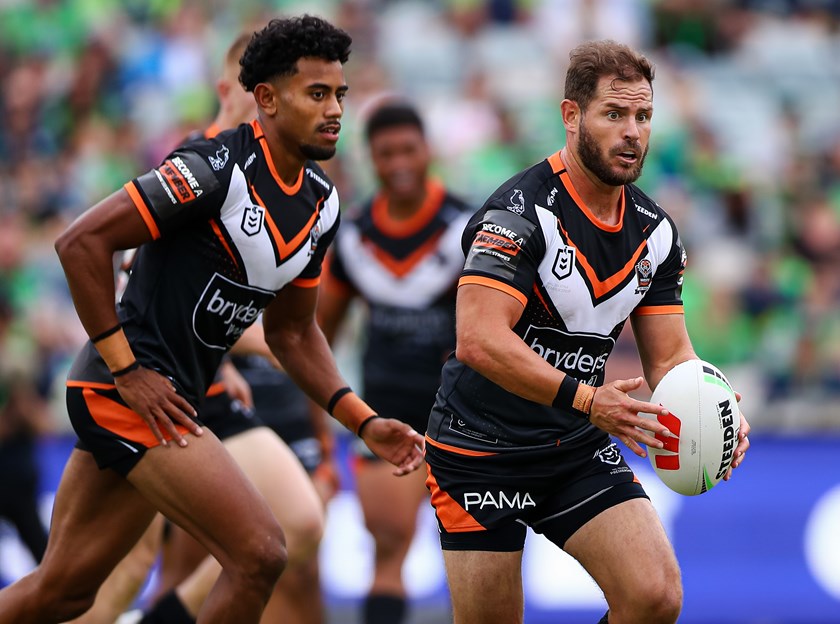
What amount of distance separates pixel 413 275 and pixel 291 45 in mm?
2932

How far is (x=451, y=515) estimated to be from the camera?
5.68m

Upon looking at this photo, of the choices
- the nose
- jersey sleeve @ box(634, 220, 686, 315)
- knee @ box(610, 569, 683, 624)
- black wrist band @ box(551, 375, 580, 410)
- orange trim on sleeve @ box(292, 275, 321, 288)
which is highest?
the nose

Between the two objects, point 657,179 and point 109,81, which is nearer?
point 657,179

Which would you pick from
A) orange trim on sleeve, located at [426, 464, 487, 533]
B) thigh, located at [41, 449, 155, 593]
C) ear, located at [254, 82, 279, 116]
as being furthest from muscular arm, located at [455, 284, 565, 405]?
thigh, located at [41, 449, 155, 593]

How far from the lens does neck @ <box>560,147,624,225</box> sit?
563cm

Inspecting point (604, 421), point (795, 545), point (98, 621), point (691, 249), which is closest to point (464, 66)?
point (691, 249)

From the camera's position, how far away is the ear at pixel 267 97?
19.3 ft

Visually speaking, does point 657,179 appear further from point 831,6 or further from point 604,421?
point 604,421

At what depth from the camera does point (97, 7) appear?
15.9 m

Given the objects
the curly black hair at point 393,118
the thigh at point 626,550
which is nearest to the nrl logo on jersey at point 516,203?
the thigh at point 626,550

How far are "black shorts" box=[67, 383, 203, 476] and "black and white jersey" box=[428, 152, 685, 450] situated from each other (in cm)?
116

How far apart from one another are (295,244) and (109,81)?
32.4 ft

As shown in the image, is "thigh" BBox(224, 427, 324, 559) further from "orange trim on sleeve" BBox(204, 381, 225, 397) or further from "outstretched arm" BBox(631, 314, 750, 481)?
"outstretched arm" BBox(631, 314, 750, 481)

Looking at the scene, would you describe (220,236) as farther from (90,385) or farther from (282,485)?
(282,485)
